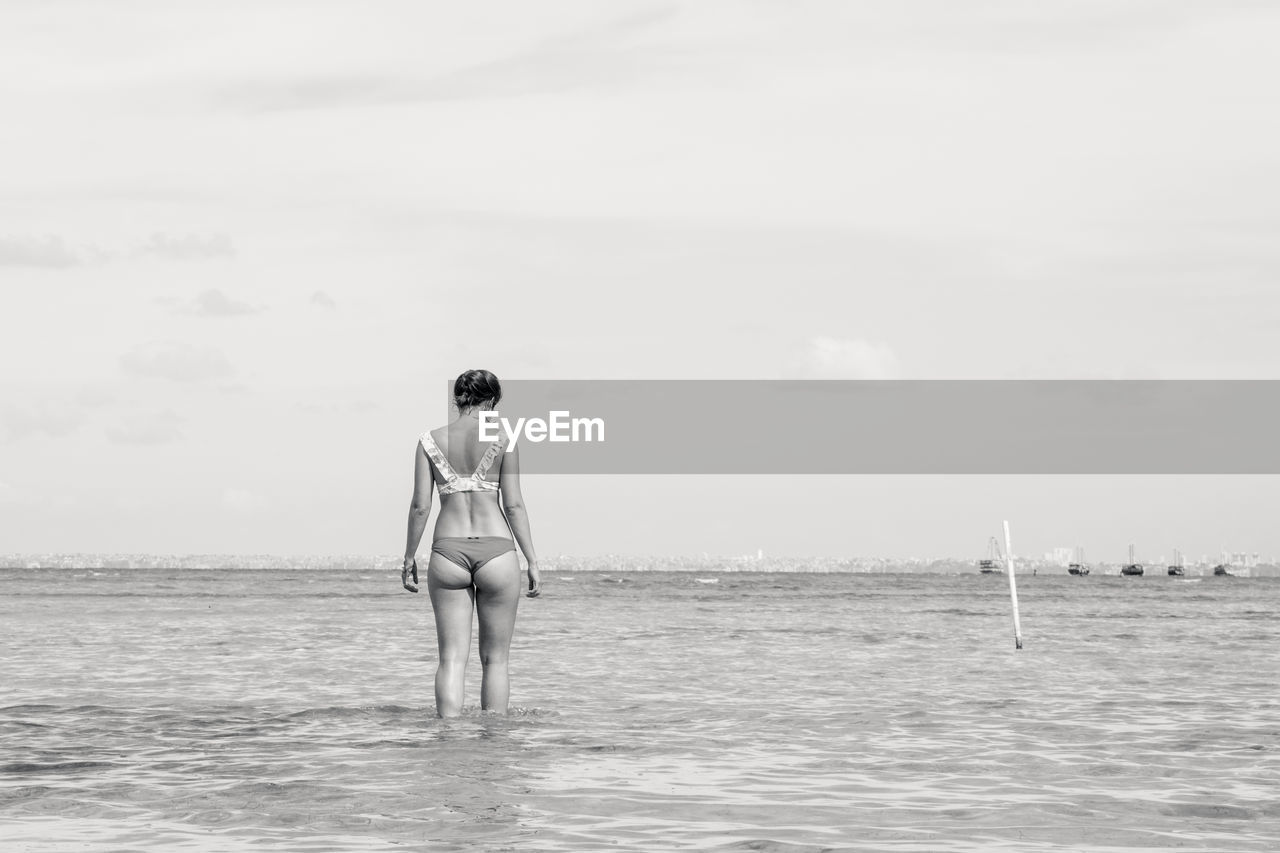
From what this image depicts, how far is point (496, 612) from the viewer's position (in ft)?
34.2

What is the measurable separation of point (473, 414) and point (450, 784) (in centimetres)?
305

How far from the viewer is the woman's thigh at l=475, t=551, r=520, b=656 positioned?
10.3 metres

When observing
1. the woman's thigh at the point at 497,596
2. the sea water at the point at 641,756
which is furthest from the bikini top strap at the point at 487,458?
the sea water at the point at 641,756

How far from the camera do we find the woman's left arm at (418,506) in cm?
1028

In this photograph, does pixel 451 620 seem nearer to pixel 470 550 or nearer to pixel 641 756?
pixel 470 550

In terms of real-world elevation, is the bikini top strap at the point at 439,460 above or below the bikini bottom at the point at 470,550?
above

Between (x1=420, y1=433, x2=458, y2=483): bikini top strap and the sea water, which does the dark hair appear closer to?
(x1=420, y1=433, x2=458, y2=483): bikini top strap

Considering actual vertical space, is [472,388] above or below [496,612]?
above

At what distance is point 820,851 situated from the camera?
21.0 ft

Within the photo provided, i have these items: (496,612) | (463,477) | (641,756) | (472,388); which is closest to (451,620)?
(496,612)

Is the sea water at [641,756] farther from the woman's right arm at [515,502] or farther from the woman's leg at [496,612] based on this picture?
the woman's right arm at [515,502]

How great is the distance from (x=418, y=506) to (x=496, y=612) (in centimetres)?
94

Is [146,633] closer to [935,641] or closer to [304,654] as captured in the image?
[304,654]

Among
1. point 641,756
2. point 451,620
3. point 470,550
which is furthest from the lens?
point 451,620
